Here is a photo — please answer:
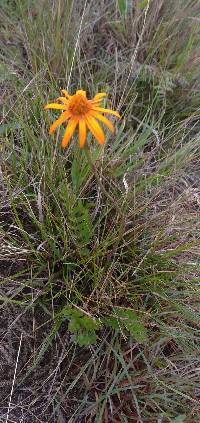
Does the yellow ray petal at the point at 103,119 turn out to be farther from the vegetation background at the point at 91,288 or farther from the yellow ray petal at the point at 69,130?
the vegetation background at the point at 91,288

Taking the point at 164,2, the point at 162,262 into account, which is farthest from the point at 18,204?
the point at 164,2

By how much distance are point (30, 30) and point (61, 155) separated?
0.59 metres

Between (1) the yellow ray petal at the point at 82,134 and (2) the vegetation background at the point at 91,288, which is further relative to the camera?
(2) the vegetation background at the point at 91,288

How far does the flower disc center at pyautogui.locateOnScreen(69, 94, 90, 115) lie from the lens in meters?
1.00

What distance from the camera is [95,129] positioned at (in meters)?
0.97

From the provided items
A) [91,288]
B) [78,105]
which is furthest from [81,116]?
[91,288]

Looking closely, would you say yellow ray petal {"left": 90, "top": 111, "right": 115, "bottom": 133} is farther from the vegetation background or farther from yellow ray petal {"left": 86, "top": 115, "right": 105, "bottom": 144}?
the vegetation background

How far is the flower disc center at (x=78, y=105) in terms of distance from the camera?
1003 millimetres

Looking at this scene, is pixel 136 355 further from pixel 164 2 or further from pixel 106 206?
pixel 164 2

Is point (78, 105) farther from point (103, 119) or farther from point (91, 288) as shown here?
point (91, 288)

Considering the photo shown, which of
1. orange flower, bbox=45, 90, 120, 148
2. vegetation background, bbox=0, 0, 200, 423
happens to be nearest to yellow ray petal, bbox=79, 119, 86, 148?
orange flower, bbox=45, 90, 120, 148

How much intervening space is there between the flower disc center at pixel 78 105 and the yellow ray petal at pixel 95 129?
0.06ft

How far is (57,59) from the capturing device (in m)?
1.73

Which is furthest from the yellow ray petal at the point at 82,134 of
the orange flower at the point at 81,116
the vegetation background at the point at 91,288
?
the vegetation background at the point at 91,288
